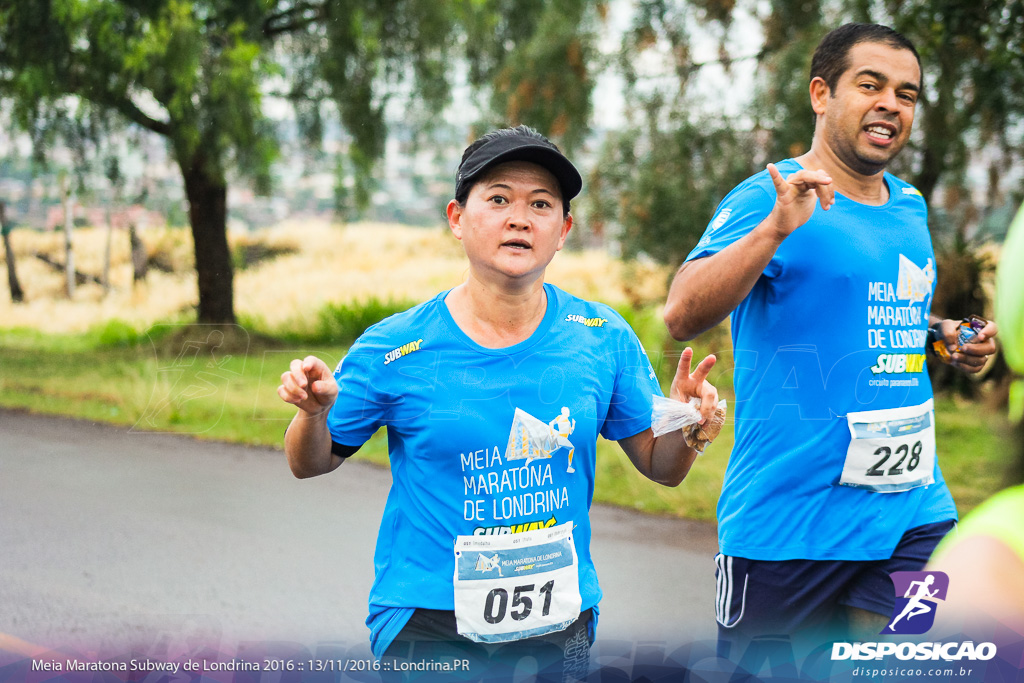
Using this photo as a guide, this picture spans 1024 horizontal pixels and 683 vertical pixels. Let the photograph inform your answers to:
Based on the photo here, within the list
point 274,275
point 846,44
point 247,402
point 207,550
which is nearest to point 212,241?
point 274,275

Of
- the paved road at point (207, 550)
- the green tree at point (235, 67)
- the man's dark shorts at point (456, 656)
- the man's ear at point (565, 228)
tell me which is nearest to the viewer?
the man's dark shorts at point (456, 656)

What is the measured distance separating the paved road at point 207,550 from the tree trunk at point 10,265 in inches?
48.1

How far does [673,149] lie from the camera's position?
6297 mm

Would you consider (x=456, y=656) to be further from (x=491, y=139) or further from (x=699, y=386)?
(x=491, y=139)

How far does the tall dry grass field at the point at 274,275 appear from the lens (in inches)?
288

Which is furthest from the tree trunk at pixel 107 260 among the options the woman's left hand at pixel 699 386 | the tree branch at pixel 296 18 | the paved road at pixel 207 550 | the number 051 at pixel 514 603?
the woman's left hand at pixel 699 386

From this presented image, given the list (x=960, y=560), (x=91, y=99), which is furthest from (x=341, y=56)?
(x=960, y=560)

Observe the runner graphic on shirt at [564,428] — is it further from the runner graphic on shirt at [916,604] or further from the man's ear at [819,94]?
the man's ear at [819,94]

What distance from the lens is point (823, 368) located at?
2150mm

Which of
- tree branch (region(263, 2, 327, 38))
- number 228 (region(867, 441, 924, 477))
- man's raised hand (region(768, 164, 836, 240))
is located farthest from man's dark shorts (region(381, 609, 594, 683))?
tree branch (region(263, 2, 327, 38))

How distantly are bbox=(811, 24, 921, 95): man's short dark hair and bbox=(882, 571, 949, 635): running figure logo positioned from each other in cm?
111

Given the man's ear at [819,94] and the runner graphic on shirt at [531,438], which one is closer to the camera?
the runner graphic on shirt at [531,438]

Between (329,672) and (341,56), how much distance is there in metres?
6.44

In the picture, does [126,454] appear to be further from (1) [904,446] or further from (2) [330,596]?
(1) [904,446]
